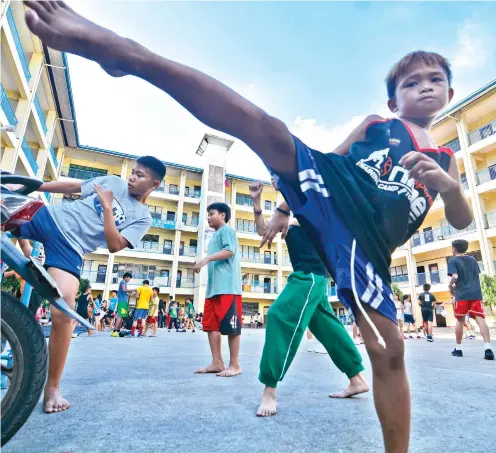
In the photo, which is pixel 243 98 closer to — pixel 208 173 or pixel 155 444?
pixel 155 444

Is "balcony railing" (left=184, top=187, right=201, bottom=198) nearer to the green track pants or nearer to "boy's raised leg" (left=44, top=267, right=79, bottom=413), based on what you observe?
the green track pants

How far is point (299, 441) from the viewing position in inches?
52.7

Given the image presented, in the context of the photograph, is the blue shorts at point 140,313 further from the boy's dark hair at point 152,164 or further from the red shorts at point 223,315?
the boy's dark hair at point 152,164

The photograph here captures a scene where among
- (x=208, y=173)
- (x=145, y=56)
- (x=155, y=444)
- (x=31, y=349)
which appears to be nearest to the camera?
(x=145, y=56)

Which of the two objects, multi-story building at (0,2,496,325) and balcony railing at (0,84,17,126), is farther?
multi-story building at (0,2,496,325)

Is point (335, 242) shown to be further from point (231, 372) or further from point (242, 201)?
point (242, 201)

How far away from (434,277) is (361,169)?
23.7m

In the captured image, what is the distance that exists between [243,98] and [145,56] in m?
0.30

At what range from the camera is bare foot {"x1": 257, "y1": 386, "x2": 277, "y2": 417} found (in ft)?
5.61

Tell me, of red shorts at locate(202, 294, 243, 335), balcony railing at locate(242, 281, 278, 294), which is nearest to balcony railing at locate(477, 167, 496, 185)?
balcony railing at locate(242, 281, 278, 294)

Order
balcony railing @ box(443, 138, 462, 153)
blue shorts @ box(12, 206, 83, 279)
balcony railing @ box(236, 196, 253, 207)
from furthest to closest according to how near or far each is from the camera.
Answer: balcony railing @ box(236, 196, 253, 207), balcony railing @ box(443, 138, 462, 153), blue shorts @ box(12, 206, 83, 279)

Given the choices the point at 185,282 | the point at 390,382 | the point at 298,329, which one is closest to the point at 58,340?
the point at 298,329

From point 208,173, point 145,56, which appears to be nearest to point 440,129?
point 208,173

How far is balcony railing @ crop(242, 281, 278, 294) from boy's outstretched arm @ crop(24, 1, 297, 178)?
1160 inches
